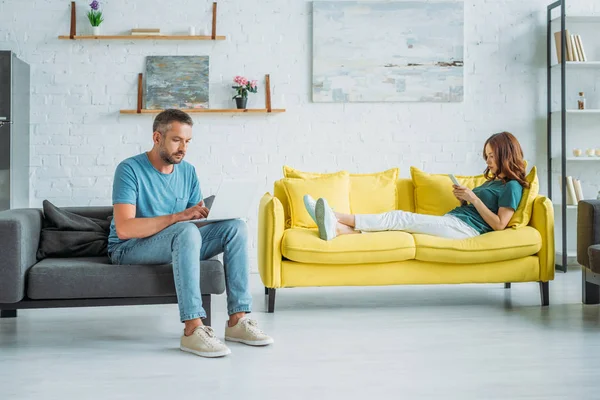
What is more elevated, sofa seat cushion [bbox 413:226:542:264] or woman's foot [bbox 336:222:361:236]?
woman's foot [bbox 336:222:361:236]

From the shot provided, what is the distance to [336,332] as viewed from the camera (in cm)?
342

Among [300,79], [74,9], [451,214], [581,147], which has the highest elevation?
[74,9]

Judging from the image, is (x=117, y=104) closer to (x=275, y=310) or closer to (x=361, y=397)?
(x=275, y=310)

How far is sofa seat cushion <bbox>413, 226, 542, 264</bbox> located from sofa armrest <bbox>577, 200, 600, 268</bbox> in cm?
24

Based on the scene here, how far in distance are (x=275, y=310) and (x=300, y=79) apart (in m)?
2.18

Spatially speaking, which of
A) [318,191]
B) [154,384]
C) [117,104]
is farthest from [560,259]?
[154,384]

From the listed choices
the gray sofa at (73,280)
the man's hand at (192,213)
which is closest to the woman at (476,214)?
the man's hand at (192,213)

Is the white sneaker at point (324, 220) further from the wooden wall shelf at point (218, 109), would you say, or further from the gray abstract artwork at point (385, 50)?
the gray abstract artwork at point (385, 50)

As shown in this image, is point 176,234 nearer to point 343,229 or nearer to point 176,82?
point 343,229

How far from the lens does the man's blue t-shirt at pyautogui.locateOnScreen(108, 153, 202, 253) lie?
320cm

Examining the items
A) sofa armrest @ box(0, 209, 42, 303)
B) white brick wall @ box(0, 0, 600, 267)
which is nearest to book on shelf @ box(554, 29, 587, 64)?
white brick wall @ box(0, 0, 600, 267)

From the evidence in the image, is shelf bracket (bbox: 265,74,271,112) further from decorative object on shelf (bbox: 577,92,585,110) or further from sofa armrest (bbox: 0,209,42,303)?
sofa armrest (bbox: 0,209,42,303)

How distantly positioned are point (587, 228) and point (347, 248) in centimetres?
131

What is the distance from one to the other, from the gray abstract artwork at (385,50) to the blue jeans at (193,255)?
2.49 m
